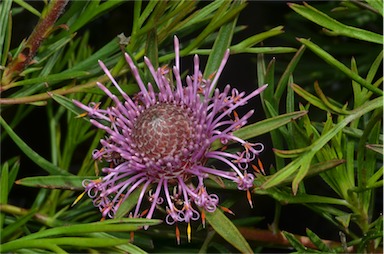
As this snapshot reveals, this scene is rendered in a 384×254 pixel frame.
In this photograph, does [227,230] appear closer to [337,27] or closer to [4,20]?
[337,27]

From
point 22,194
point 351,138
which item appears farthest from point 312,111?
point 22,194

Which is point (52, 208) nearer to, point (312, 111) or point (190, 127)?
point (190, 127)

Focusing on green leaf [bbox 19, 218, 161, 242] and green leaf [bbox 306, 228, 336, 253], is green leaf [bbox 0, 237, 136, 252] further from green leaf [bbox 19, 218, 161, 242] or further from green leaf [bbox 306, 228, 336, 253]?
green leaf [bbox 306, 228, 336, 253]

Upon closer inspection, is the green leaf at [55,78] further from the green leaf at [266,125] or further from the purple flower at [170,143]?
the green leaf at [266,125]

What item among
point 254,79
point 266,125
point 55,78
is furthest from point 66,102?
point 254,79

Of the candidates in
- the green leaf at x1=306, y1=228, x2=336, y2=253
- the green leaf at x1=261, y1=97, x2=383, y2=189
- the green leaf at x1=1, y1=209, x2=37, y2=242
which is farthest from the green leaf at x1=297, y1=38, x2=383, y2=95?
the green leaf at x1=1, y1=209, x2=37, y2=242

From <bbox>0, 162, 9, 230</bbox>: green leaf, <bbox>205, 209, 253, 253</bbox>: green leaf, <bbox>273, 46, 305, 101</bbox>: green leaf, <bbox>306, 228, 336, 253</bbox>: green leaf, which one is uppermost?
<bbox>273, 46, 305, 101</bbox>: green leaf
